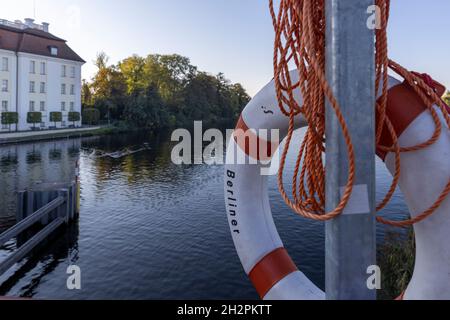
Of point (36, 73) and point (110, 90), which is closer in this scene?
point (36, 73)

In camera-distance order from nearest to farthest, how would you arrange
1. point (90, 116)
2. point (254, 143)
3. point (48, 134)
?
point (254, 143) < point (48, 134) < point (90, 116)

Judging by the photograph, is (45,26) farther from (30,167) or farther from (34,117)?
(30,167)

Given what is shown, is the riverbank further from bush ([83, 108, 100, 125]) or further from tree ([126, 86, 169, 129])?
tree ([126, 86, 169, 129])

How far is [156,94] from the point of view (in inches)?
1794

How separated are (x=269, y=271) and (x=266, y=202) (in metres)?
0.52

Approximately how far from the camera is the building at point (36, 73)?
3209 centimetres

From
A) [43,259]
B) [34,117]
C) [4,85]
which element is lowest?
[43,259]

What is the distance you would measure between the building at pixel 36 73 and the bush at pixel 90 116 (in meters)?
1.64

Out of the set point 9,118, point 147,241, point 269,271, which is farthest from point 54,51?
point 269,271

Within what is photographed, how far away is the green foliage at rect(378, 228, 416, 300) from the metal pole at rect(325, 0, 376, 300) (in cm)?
530

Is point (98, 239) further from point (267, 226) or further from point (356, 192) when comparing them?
point (356, 192)

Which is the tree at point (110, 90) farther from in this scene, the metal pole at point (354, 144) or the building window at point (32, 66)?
the metal pole at point (354, 144)

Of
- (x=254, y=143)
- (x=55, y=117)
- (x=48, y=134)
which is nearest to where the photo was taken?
(x=254, y=143)

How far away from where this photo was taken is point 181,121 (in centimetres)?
5431
